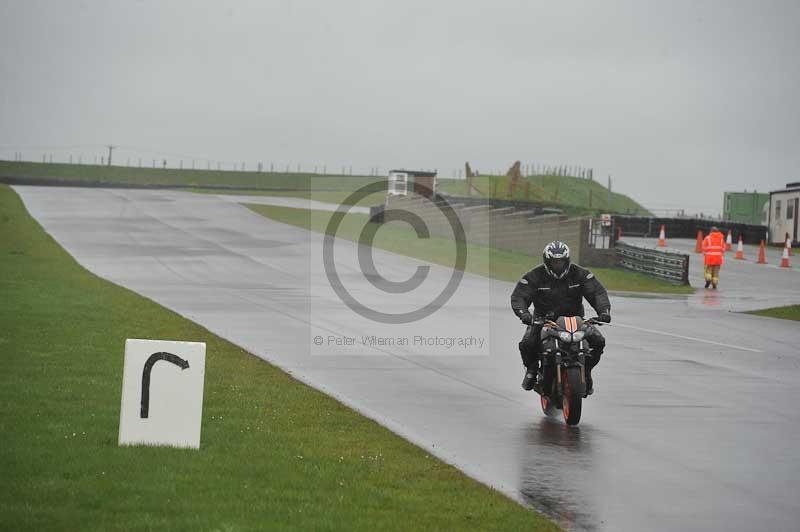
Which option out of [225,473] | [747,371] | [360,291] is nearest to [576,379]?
[225,473]

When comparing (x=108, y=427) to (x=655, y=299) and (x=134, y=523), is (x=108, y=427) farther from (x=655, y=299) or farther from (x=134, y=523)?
(x=655, y=299)

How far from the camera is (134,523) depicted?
7.69 metres

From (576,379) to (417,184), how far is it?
58.2 metres

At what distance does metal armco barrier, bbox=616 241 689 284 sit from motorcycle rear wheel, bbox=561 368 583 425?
25.5m

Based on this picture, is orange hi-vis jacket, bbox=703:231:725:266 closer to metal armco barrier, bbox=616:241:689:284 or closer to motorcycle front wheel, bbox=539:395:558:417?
metal armco barrier, bbox=616:241:689:284

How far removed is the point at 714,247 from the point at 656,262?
14.3 ft

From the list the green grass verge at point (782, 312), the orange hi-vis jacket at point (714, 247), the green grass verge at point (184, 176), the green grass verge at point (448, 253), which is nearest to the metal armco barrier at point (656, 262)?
the green grass verge at point (448, 253)

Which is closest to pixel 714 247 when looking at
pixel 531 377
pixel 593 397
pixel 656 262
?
pixel 656 262

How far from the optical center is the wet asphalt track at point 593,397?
9586mm

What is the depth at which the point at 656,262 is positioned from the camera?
3975 cm

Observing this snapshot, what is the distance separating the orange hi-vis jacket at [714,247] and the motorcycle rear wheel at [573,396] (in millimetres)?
22892

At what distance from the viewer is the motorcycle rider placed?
13.4 meters

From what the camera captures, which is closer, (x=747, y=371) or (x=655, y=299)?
(x=747, y=371)

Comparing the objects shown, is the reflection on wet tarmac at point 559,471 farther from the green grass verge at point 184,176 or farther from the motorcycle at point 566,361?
the green grass verge at point 184,176
